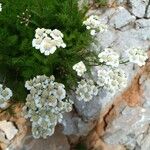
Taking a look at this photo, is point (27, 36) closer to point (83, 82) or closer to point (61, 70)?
point (61, 70)

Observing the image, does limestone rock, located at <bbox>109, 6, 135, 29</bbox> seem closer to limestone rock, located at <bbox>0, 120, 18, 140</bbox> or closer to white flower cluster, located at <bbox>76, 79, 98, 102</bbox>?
white flower cluster, located at <bbox>76, 79, 98, 102</bbox>

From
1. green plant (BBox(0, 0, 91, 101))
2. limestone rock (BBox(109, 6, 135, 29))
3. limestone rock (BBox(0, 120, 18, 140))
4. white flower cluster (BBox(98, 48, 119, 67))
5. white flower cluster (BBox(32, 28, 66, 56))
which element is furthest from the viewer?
limestone rock (BBox(109, 6, 135, 29))

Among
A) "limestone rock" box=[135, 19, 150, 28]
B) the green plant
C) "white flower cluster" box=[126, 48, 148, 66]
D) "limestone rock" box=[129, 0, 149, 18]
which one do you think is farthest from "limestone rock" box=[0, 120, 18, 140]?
"limestone rock" box=[129, 0, 149, 18]

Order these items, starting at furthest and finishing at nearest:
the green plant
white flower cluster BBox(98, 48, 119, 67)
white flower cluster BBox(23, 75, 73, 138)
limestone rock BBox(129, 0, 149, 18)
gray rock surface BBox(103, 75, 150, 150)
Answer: limestone rock BBox(129, 0, 149, 18) < gray rock surface BBox(103, 75, 150, 150) < the green plant < white flower cluster BBox(98, 48, 119, 67) < white flower cluster BBox(23, 75, 73, 138)

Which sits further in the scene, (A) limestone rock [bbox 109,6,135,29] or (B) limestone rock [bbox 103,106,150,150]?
(A) limestone rock [bbox 109,6,135,29]

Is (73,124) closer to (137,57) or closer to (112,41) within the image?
(112,41)

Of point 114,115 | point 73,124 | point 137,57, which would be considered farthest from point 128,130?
point 137,57

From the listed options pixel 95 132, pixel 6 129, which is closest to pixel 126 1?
pixel 95 132
